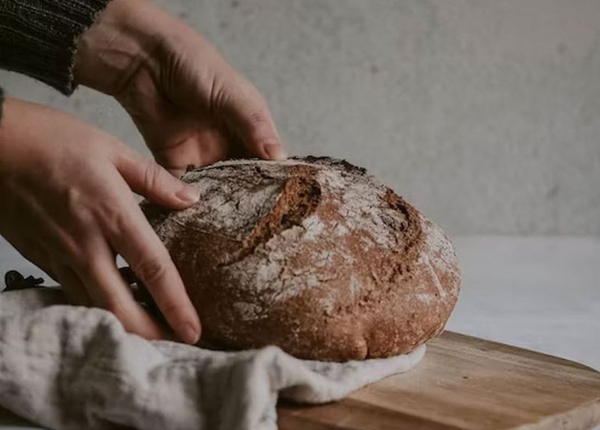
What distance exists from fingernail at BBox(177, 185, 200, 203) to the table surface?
616mm

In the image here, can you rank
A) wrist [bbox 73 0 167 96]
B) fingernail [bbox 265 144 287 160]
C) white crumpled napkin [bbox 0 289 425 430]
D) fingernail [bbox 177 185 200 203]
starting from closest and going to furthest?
white crumpled napkin [bbox 0 289 425 430] < fingernail [bbox 177 185 200 203] < fingernail [bbox 265 144 287 160] < wrist [bbox 73 0 167 96]

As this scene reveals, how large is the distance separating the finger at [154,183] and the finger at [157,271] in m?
0.05

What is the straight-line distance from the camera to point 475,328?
175 centimetres

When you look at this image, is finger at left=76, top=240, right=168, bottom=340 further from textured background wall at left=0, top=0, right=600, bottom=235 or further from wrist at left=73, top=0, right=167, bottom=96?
textured background wall at left=0, top=0, right=600, bottom=235

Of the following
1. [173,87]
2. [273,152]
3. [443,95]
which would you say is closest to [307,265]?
[273,152]

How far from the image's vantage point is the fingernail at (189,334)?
3.86ft

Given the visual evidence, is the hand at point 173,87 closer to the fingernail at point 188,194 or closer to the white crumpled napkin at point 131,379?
the fingernail at point 188,194

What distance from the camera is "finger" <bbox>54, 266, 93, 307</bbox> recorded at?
1.22 meters

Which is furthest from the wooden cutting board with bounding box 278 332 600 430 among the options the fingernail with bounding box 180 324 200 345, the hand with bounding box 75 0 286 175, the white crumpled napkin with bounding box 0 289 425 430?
the hand with bounding box 75 0 286 175

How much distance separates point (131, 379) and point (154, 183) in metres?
0.28

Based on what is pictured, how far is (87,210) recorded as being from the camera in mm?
1158

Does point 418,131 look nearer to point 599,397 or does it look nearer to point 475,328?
point 475,328

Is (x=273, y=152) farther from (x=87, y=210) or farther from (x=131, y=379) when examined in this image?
(x=131, y=379)

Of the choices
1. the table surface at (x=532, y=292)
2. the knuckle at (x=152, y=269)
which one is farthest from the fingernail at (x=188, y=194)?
the table surface at (x=532, y=292)
